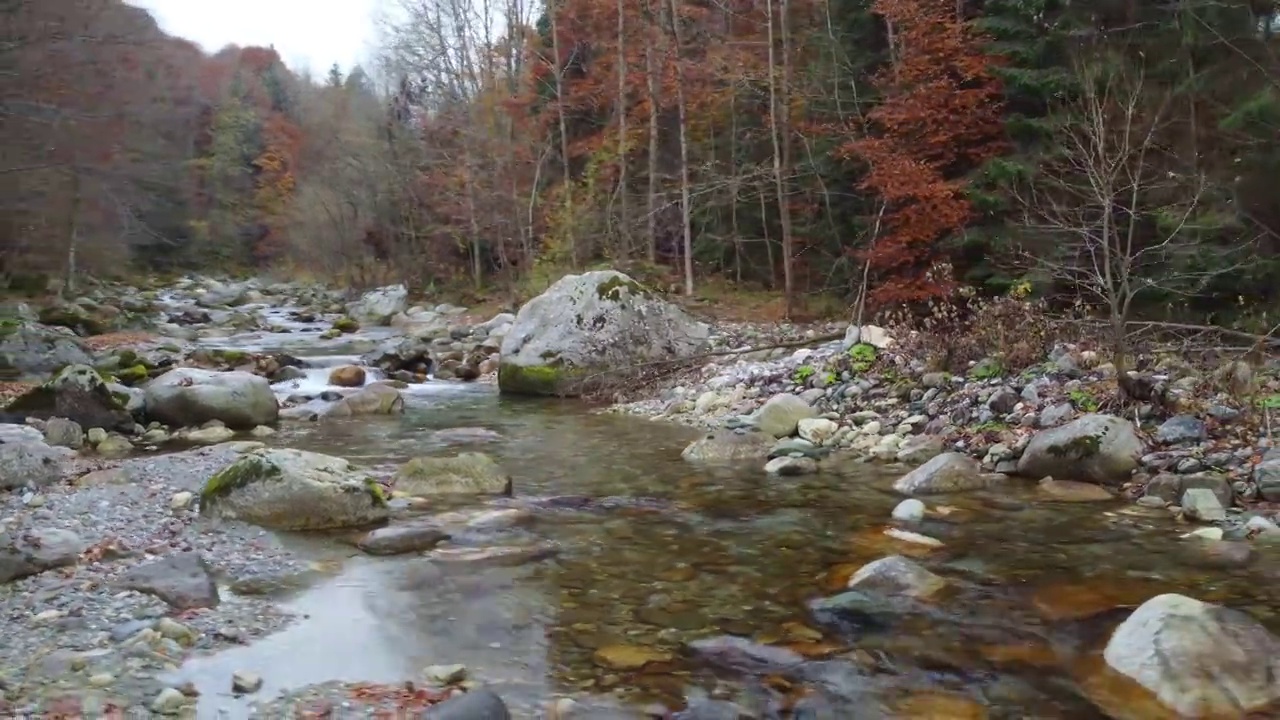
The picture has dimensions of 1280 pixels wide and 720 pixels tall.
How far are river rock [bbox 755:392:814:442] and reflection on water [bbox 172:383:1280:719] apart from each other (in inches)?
82.5

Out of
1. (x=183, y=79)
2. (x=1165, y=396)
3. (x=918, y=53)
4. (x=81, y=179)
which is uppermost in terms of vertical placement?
(x=183, y=79)

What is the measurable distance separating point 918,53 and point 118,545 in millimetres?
14123

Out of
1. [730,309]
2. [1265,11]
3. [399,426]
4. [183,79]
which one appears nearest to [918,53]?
[1265,11]

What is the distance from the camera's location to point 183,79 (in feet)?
89.1

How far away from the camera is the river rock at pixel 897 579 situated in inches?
222

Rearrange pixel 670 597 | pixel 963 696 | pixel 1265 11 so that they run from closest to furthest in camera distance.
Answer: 1. pixel 963 696
2. pixel 670 597
3. pixel 1265 11

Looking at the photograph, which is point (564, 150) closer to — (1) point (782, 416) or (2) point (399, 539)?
(1) point (782, 416)

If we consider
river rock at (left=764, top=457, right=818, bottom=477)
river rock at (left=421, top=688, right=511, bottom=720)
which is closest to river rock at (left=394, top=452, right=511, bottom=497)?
river rock at (left=764, top=457, right=818, bottom=477)

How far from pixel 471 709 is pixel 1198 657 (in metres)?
3.22

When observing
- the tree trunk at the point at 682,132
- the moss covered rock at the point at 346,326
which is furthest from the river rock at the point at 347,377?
the moss covered rock at the point at 346,326

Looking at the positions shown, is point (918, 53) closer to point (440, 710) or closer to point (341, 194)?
point (440, 710)

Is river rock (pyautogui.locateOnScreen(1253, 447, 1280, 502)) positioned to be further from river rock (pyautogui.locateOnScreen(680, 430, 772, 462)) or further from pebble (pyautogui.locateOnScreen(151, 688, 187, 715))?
pebble (pyautogui.locateOnScreen(151, 688, 187, 715))

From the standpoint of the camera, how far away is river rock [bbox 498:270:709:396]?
15.2 m

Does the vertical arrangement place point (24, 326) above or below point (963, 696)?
above
